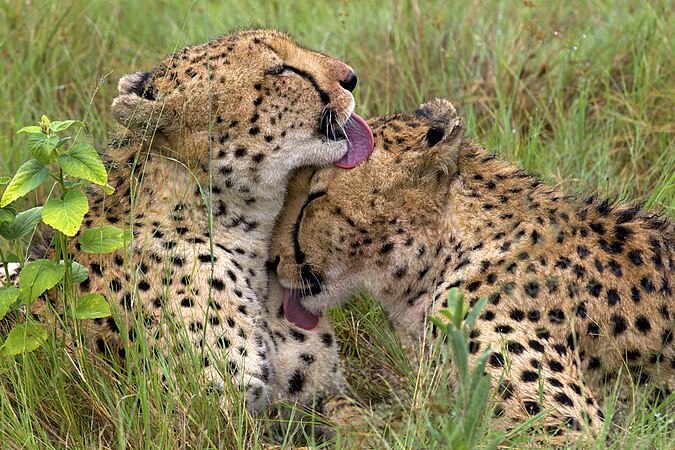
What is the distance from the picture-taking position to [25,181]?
3.32 metres

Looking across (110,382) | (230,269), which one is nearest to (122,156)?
(230,269)

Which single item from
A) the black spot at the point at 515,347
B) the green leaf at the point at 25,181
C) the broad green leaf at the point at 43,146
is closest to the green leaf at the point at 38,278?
the green leaf at the point at 25,181

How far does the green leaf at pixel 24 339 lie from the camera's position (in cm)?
341

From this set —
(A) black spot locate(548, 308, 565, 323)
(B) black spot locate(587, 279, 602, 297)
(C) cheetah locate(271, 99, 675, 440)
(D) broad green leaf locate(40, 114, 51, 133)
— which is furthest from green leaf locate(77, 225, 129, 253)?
(B) black spot locate(587, 279, 602, 297)

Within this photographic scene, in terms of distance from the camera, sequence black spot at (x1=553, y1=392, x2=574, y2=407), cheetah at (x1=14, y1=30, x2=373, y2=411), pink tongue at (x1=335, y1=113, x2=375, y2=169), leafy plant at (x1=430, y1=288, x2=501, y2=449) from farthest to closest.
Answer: pink tongue at (x1=335, y1=113, x2=375, y2=169), cheetah at (x1=14, y1=30, x2=373, y2=411), black spot at (x1=553, y1=392, x2=574, y2=407), leafy plant at (x1=430, y1=288, x2=501, y2=449)

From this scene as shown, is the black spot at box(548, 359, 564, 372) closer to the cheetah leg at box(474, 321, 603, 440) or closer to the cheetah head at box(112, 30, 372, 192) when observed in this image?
the cheetah leg at box(474, 321, 603, 440)

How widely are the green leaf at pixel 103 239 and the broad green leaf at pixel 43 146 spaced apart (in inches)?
10.1

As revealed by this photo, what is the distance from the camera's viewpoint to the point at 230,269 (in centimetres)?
374

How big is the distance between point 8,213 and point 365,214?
1159 millimetres

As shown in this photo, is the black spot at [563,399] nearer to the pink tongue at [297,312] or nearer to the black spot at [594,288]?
the black spot at [594,288]

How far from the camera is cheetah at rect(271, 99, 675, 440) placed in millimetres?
3482

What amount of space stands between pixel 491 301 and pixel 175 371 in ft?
3.27

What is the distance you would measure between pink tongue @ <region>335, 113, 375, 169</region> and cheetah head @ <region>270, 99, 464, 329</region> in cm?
3

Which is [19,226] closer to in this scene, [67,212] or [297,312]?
[67,212]
